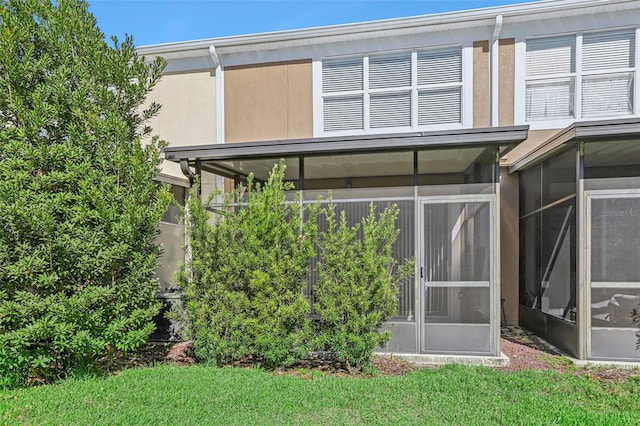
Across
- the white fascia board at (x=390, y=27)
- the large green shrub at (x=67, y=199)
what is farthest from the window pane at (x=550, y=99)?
the large green shrub at (x=67, y=199)

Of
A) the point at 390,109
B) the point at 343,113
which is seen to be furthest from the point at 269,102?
the point at 390,109

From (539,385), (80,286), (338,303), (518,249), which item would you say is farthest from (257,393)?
(518,249)

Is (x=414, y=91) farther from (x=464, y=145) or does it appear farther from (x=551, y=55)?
(x=464, y=145)

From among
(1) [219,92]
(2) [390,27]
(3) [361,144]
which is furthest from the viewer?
(1) [219,92]

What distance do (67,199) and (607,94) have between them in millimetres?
9116

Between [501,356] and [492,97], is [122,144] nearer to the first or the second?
[501,356]

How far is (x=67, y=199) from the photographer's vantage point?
4680 mm

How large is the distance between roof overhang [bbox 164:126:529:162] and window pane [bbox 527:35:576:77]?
3.27 m

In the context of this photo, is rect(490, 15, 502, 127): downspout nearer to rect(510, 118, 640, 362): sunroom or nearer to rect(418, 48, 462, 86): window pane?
rect(418, 48, 462, 86): window pane

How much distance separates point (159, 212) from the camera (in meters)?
5.13

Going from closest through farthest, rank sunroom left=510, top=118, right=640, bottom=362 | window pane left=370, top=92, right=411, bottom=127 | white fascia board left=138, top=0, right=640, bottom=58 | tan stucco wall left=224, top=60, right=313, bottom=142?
A: sunroom left=510, top=118, right=640, bottom=362 → white fascia board left=138, top=0, right=640, bottom=58 → window pane left=370, top=92, right=411, bottom=127 → tan stucco wall left=224, top=60, right=313, bottom=142

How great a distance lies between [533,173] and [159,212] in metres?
6.54

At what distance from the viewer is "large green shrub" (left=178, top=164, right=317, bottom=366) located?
211 inches

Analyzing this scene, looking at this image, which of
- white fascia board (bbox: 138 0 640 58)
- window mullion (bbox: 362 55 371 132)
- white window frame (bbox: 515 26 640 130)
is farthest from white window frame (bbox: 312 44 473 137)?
white window frame (bbox: 515 26 640 130)
